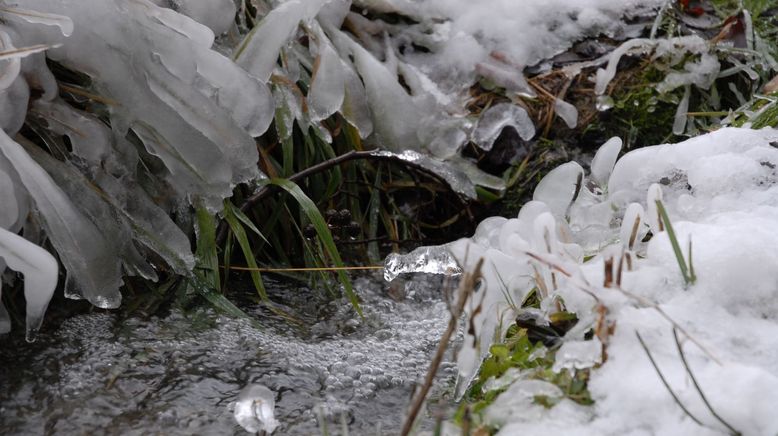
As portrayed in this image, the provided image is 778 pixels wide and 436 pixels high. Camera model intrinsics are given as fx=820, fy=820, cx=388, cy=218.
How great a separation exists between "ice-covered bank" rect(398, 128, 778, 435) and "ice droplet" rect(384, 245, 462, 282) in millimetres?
214

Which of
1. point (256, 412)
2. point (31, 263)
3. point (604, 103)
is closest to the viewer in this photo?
point (256, 412)

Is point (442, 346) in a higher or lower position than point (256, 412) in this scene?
higher

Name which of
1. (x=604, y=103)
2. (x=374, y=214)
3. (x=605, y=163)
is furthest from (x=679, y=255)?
(x=604, y=103)

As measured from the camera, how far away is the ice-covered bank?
1019 millimetres

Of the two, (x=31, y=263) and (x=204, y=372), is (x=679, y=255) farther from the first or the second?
(x=31, y=263)

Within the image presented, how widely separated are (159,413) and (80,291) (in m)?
0.36

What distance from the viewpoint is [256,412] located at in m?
1.14

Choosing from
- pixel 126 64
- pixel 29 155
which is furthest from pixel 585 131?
pixel 29 155

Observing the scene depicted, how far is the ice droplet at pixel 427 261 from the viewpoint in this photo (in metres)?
1.68

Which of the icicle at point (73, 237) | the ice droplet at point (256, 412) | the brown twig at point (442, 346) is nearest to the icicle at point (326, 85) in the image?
the icicle at point (73, 237)

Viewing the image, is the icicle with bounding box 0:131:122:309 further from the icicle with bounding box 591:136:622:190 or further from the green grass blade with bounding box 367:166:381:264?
the icicle with bounding box 591:136:622:190

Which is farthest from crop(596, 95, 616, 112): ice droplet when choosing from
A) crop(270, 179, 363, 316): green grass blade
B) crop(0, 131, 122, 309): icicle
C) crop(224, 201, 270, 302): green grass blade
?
crop(0, 131, 122, 309): icicle

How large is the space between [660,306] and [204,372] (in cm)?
77

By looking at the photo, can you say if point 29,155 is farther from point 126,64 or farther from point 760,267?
point 760,267
